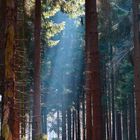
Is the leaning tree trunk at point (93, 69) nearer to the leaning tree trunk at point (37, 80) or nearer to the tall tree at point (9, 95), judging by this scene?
the tall tree at point (9, 95)

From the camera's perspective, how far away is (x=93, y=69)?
1214cm

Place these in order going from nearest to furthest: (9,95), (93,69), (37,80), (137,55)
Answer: (9,95), (93,69), (137,55), (37,80)

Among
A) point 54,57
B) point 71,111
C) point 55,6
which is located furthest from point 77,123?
point 55,6

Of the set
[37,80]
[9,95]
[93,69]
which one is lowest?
[9,95]

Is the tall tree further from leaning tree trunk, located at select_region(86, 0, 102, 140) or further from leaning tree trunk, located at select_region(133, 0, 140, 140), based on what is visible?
leaning tree trunk, located at select_region(133, 0, 140, 140)

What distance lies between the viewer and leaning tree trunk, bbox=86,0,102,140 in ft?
39.1

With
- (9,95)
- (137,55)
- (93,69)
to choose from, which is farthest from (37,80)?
(9,95)

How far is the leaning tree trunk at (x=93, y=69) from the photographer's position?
11922 mm

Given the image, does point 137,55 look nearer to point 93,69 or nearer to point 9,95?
point 93,69

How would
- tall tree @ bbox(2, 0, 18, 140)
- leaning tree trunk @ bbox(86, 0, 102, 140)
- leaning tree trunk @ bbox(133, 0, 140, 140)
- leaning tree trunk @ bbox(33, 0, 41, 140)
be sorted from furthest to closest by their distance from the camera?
leaning tree trunk @ bbox(33, 0, 41, 140), leaning tree trunk @ bbox(133, 0, 140, 140), leaning tree trunk @ bbox(86, 0, 102, 140), tall tree @ bbox(2, 0, 18, 140)

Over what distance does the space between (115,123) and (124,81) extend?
8978 millimetres

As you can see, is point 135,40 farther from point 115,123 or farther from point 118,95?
point 115,123

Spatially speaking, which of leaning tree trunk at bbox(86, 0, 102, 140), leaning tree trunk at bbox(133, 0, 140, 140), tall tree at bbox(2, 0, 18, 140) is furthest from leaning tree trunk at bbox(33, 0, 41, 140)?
tall tree at bbox(2, 0, 18, 140)

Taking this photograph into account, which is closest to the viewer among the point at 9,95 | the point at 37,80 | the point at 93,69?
the point at 9,95
